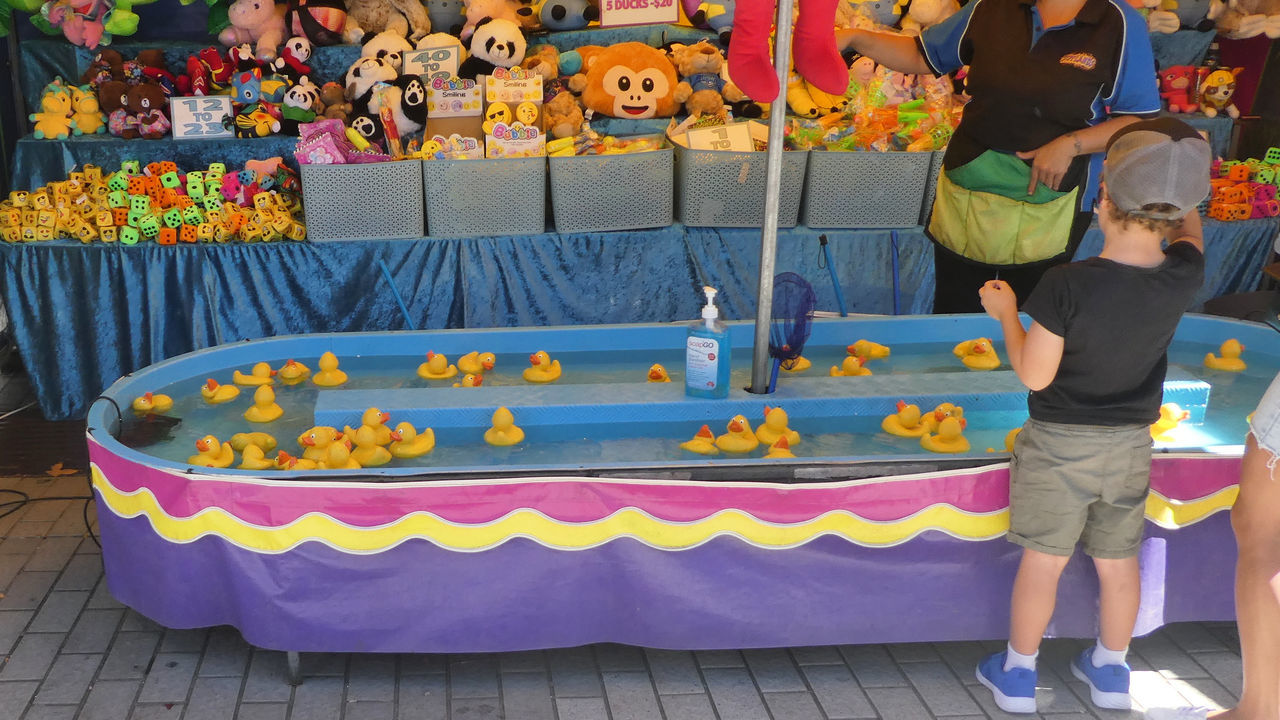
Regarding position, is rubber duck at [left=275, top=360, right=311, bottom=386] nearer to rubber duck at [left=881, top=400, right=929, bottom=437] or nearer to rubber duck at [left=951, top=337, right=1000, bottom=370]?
rubber duck at [left=881, top=400, right=929, bottom=437]

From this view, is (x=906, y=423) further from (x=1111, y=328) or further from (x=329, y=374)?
(x=329, y=374)

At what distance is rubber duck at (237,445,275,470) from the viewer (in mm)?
2197

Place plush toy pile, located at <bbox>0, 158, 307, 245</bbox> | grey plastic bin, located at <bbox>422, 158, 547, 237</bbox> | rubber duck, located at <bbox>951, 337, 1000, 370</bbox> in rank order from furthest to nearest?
1. grey plastic bin, located at <bbox>422, 158, 547, 237</bbox>
2. plush toy pile, located at <bbox>0, 158, 307, 245</bbox>
3. rubber duck, located at <bbox>951, 337, 1000, 370</bbox>

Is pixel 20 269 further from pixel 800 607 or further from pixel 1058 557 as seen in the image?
pixel 1058 557

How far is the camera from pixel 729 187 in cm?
426

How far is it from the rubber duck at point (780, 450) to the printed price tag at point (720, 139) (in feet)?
7.43

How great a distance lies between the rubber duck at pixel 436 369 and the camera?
8.88 ft

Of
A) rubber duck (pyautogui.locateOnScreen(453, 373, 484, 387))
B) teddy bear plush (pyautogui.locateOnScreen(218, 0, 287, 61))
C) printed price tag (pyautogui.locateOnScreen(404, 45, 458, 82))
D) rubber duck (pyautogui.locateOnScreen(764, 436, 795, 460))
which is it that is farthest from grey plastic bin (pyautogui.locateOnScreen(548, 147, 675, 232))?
rubber duck (pyautogui.locateOnScreen(764, 436, 795, 460))

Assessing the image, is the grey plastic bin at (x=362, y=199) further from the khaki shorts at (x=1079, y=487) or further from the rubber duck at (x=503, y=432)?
the khaki shorts at (x=1079, y=487)

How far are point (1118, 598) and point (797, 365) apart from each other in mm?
942

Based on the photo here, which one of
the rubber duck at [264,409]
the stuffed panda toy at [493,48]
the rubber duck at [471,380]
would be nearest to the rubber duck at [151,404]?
the rubber duck at [264,409]

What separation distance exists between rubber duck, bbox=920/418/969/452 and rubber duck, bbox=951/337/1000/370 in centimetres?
52

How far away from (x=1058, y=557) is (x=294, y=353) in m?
1.98

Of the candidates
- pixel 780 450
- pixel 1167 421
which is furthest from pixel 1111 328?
pixel 780 450
